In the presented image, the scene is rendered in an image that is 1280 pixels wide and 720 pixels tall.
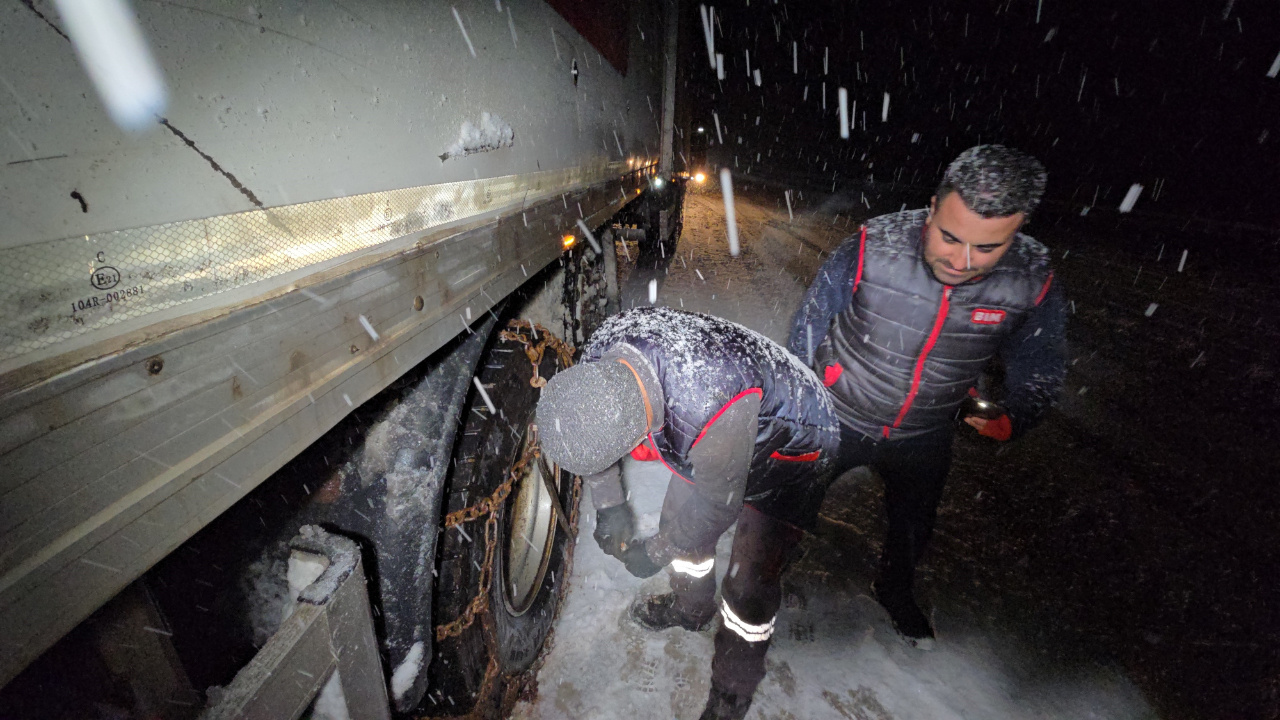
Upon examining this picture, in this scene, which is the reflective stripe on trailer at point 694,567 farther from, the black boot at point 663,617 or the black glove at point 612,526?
Answer: the black boot at point 663,617

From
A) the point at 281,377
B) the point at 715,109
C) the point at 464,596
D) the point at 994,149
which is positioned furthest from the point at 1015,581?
the point at 715,109

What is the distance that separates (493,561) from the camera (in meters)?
1.80

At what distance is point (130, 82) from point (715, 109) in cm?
2881

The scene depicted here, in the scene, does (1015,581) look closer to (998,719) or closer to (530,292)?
(998,719)

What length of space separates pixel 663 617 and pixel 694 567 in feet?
2.33

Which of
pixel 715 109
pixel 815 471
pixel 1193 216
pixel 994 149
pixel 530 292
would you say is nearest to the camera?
pixel 994 149

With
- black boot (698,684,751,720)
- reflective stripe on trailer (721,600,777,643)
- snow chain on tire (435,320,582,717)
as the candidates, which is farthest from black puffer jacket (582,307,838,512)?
black boot (698,684,751,720)

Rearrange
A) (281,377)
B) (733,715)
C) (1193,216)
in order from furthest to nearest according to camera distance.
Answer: (1193,216)
(733,715)
(281,377)

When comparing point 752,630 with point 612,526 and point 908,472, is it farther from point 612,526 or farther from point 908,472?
point 908,472

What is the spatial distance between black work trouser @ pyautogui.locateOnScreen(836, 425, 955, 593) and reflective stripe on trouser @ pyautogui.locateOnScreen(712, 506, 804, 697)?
525 mm

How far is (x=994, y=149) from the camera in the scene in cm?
188

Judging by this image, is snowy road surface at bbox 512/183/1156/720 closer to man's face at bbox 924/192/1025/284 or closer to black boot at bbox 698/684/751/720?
black boot at bbox 698/684/751/720

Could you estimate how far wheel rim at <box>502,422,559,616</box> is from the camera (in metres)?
2.12

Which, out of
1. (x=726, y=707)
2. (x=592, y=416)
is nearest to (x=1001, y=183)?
(x=592, y=416)
